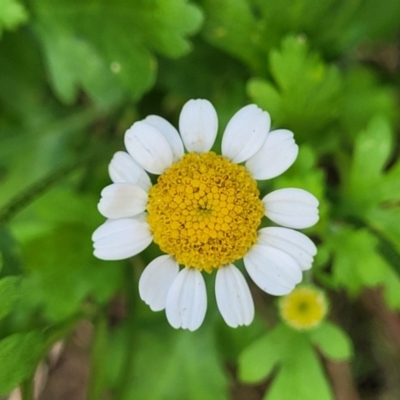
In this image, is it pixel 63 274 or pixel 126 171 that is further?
pixel 63 274

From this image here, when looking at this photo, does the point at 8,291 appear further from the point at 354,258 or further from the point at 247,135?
the point at 354,258

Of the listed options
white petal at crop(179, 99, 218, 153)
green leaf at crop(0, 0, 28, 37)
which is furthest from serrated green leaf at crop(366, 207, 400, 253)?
green leaf at crop(0, 0, 28, 37)

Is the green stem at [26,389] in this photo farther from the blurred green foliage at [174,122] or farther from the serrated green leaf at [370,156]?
the serrated green leaf at [370,156]

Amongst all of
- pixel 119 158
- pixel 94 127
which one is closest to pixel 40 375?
pixel 94 127

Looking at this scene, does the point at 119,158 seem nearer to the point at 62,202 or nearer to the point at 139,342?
the point at 62,202

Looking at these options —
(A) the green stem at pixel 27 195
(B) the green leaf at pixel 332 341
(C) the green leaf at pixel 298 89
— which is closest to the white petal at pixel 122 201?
(A) the green stem at pixel 27 195

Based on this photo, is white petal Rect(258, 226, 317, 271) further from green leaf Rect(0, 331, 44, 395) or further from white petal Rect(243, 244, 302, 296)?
green leaf Rect(0, 331, 44, 395)

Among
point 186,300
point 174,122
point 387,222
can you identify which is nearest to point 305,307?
point 387,222
